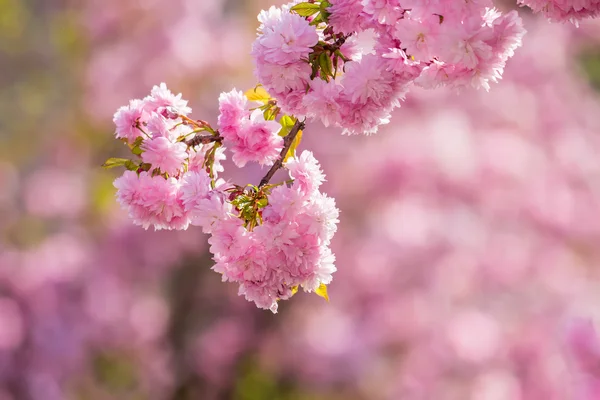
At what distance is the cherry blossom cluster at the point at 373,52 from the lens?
1277mm

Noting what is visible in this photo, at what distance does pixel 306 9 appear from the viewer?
1.43m

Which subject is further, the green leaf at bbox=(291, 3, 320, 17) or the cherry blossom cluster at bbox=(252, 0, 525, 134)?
the green leaf at bbox=(291, 3, 320, 17)

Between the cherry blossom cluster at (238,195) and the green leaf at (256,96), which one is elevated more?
the green leaf at (256,96)

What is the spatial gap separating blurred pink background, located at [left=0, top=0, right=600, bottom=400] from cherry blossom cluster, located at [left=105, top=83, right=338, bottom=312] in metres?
3.63

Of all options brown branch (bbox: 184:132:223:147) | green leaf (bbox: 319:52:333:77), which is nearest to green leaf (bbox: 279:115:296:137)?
brown branch (bbox: 184:132:223:147)

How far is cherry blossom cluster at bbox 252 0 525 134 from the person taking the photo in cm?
128

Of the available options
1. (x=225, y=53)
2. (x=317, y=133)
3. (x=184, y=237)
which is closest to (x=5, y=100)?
(x=225, y=53)

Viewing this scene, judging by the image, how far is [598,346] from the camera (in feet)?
11.8

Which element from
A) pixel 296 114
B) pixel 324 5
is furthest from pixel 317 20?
pixel 296 114

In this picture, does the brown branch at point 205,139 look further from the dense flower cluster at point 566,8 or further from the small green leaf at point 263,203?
the dense flower cluster at point 566,8

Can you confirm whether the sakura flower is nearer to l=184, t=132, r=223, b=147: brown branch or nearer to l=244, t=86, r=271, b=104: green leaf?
l=184, t=132, r=223, b=147: brown branch

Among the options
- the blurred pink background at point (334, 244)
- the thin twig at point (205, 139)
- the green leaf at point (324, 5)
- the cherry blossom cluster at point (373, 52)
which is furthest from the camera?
the blurred pink background at point (334, 244)

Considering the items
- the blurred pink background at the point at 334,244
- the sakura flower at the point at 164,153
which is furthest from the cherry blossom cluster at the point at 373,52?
the blurred pink background at the point at 334,244

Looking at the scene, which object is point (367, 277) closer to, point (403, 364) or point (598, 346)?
point (403, 364)
